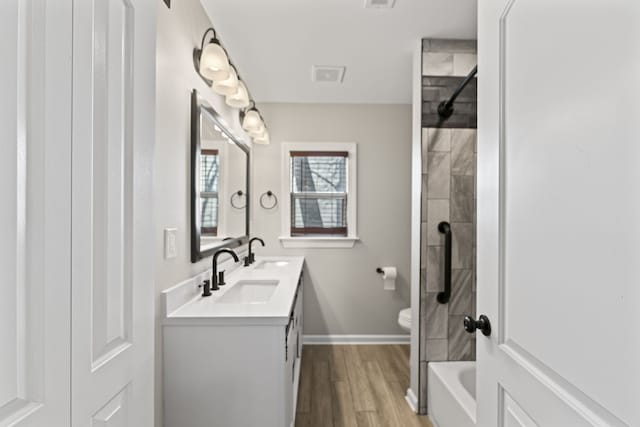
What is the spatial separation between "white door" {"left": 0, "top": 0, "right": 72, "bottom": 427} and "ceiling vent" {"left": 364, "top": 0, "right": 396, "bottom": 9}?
1.59 m

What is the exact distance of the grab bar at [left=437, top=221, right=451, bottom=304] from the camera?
85.2 inches

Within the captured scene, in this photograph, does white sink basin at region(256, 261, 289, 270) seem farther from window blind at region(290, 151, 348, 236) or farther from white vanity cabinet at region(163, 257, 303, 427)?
white vanity cabinet at region(163, 257, 303, 427)

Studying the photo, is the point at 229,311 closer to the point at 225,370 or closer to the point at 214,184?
the point at 225,370

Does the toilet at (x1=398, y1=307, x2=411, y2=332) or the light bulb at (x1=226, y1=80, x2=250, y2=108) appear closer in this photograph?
the light bulb at (x1=226, y1=80, x2=250, y2=108)

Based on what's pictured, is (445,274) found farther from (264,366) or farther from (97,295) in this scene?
(97,295)

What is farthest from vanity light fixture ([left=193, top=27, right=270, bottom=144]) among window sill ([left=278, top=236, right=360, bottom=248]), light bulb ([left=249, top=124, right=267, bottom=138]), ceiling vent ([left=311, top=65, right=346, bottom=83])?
window sill ([left=278, top=236, right=360, bottom=248])

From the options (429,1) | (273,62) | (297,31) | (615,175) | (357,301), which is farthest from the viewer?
(357,301)

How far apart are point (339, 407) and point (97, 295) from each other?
6.53 feet

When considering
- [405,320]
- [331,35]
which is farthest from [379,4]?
[405,320]

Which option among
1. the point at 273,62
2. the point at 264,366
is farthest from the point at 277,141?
the point at 264,366

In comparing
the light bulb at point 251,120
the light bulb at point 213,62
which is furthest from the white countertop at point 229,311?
Answer: the light bulb at point 251,120

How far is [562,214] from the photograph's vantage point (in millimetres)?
681

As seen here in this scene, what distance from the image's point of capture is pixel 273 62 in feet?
8.25

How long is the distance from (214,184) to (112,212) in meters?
1.43
